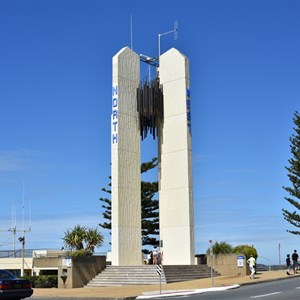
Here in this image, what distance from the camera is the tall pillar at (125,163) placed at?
1705 inches

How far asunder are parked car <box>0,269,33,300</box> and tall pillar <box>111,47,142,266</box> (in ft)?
60.7

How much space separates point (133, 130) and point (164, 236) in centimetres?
813

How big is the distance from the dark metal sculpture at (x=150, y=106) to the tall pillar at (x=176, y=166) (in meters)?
0.54

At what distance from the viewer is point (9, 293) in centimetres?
2338

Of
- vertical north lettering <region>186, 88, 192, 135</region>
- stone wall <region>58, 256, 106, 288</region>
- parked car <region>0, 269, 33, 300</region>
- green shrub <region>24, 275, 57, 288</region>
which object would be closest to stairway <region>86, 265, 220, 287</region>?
stone wall <region>58, 256, 106, 288</region>

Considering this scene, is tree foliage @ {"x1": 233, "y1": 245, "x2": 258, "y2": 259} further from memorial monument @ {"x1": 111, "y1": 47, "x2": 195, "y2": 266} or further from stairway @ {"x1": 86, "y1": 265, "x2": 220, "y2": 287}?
stairway @ {"x1": 86, "y1": 265, "x2": 220, "y2": 287}

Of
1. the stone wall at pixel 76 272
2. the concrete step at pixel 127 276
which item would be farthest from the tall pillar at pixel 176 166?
the stone wall at pixel 76 272

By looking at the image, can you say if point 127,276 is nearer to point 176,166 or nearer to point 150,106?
point 176,166

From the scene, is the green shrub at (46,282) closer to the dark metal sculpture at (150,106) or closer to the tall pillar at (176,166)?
the tall pillar at (176,166)

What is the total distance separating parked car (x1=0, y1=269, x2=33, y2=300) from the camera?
23.3 metres

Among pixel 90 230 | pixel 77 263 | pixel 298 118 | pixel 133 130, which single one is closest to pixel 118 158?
pixel 133 130

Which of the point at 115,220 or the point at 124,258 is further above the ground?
the point at 115,220

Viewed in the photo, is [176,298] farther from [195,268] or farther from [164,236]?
[164,236]

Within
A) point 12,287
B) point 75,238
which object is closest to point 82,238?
point 75,238
